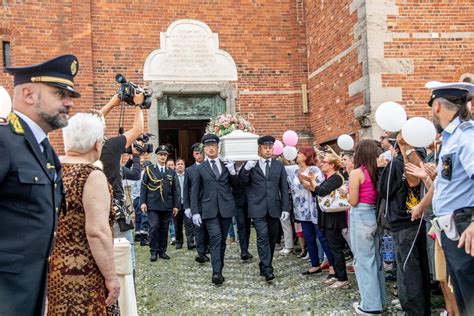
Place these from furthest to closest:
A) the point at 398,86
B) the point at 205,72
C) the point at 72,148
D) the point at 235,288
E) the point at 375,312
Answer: the point at 205,72
the point at 398,86
the point at 235,288
the point at 375,312
the point at 72,148

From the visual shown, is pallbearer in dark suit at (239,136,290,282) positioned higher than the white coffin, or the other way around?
the white coffin

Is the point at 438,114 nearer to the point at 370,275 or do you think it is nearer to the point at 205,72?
the point at 370,275

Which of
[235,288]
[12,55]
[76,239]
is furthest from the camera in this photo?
[12,55]

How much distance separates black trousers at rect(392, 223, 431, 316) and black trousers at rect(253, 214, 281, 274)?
7.20 ft

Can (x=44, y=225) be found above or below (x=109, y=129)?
below

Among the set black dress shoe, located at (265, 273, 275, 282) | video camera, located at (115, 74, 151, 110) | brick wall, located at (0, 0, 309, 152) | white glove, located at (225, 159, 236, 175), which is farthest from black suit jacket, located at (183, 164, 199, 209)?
brick wall, located at (0, 0, 309, 152)

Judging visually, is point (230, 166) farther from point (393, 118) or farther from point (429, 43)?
point (429, 43)

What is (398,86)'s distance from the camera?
9797 mm

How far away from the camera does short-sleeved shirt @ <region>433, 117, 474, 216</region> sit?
10.4ft

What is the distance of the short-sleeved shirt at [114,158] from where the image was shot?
14.3ft

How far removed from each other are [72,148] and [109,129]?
8706 millimetres

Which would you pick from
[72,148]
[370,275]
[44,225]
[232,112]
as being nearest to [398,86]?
[232,112]

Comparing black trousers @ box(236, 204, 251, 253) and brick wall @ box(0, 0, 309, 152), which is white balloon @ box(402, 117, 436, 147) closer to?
black trousers @ box(236, 204, 251, 253)

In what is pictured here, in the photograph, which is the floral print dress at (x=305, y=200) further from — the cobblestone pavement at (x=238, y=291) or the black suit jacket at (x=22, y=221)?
the black suit jacket at (x=22, y=221)
